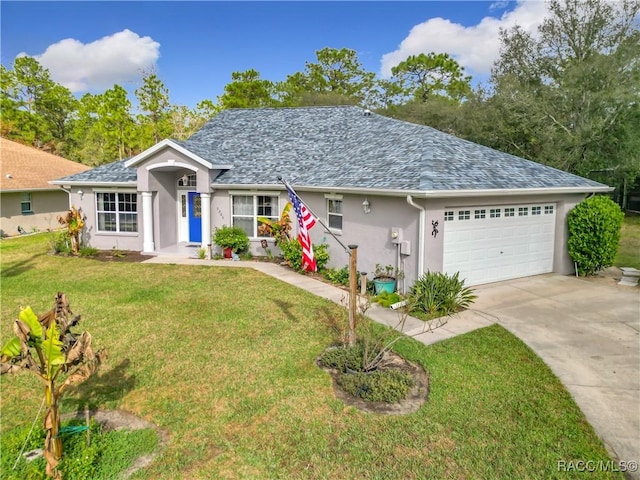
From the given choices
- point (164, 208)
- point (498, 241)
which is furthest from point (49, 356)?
point (164, 208)

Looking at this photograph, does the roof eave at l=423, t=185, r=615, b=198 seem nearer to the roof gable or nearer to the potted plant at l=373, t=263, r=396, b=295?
the roof gable

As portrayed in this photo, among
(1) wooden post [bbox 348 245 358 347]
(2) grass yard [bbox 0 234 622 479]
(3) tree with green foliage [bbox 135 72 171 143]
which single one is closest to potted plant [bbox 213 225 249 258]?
(2) grass yard [bbox 0 234 622 479]

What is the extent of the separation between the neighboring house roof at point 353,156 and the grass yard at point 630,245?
360 centimetres

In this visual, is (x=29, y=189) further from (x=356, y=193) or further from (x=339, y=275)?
(x=356, y=193)

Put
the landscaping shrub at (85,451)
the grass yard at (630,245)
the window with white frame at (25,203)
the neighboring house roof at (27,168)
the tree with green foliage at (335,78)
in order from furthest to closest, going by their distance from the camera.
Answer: the tree with green foliage at (335,78) → the window with white frame at (25,203) → the neighboring house roof at (27,168) → the grass yard at (630,245) → the landscaping shrub at (85,451)

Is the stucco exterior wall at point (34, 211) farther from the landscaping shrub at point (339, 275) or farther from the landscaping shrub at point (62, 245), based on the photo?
the landscaping shrub at point (339, 275)

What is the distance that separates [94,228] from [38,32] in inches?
392

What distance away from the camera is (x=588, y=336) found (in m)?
8.09

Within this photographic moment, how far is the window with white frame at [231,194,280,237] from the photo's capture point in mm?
15992

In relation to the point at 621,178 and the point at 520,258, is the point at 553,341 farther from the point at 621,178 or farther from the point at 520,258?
the point at 621,178

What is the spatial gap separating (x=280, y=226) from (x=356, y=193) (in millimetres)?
4082

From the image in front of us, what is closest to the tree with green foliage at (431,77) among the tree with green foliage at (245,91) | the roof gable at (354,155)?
the tree with green foliage at (245,91)

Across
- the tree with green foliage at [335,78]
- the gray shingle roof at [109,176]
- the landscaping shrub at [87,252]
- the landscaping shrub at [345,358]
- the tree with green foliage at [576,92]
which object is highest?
the tree with green foliage at [335,78]

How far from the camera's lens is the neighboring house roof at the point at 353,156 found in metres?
11.3
